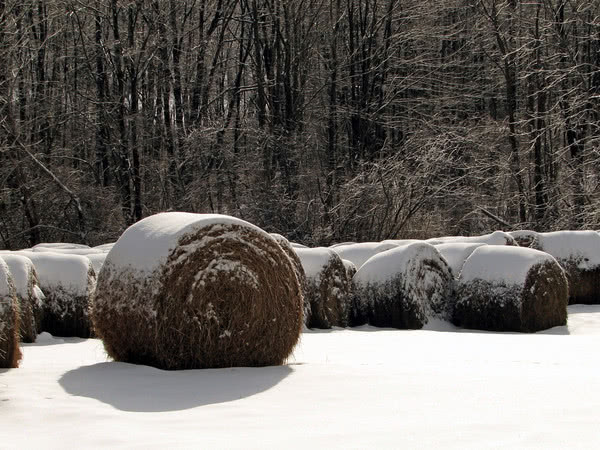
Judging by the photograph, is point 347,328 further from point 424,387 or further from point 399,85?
point 399,85

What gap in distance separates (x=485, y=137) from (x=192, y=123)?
9.56m

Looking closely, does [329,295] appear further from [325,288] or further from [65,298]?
[65,298]

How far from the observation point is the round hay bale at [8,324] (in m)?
7.07

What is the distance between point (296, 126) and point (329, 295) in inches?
613

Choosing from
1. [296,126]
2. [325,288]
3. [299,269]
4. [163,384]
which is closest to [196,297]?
[163,384]

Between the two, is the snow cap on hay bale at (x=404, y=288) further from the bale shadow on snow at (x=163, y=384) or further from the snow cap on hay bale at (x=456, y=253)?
the bale shadow on snow at (x=163, y=384)

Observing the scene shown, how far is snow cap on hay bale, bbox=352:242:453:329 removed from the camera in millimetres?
12570

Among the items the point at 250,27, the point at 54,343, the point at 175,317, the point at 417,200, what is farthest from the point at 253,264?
the point at 250,27

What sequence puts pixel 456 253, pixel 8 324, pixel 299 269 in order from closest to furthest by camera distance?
pixel 8 324 < pixel 299 269 < pixel 456 253

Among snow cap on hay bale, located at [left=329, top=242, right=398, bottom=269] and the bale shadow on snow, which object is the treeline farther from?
the bale shadow on snow

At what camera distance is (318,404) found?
5516mm

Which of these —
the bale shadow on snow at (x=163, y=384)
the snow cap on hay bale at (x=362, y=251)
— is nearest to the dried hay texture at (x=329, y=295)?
the snow cap on hay bale at (x=362, y=251)

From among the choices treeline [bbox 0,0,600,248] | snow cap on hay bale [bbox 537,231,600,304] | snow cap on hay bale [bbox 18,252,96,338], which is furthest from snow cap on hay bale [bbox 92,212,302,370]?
treeline [bbox 0,0,600,248]

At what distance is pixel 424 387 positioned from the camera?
601 cm
